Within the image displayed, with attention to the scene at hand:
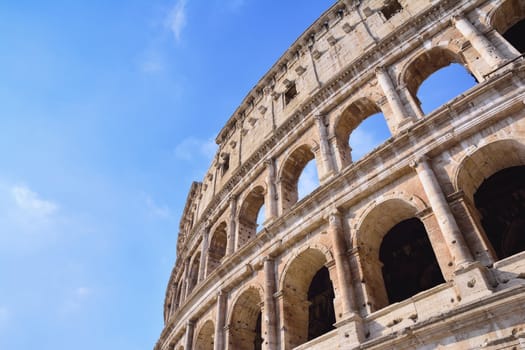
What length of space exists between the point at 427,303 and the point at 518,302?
63.1 inches

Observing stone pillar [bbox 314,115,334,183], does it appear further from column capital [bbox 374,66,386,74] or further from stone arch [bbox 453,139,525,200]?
stone arch [bbox 453,139,525,200]

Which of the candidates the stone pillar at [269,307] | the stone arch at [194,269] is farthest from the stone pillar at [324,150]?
the stone arch at [194,269]

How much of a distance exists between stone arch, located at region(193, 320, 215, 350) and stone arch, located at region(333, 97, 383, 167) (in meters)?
6.94

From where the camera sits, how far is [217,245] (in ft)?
52.0

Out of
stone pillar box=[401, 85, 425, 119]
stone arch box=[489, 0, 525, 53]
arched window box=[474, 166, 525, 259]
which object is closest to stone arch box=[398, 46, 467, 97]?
stone pillar box=[401, 85, 425, 119]

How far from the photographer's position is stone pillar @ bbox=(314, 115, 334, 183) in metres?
11.1

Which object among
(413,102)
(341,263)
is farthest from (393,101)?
(341,263)

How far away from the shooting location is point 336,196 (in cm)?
980

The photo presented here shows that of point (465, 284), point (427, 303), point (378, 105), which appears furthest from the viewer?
point (378, 105)

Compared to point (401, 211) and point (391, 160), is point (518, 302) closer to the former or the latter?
point (401, 211)

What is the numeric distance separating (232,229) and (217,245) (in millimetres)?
2166

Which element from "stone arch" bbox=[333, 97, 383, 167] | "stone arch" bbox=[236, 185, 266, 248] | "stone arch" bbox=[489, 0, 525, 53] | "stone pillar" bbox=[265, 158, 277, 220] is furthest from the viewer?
"stone arch" bbox=[236, 185, 266, 248]

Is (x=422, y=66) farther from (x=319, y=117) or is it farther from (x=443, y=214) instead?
(x=443, y=214)

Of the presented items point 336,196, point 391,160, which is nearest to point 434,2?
point 391,160
